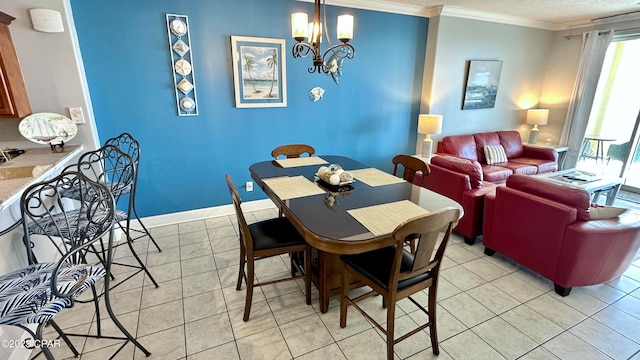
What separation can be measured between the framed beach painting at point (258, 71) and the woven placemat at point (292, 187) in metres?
1.53

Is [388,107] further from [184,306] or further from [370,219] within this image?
[184,306]

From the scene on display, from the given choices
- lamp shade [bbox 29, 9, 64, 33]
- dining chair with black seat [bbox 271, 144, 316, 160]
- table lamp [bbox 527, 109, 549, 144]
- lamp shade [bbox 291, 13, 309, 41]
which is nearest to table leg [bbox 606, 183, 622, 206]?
table lamp [bbox 527, 109, 549, 144]

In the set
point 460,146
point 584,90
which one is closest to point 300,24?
point 460,146

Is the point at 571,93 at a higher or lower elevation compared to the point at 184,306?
higher

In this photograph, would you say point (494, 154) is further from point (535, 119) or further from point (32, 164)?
point (32, 164)

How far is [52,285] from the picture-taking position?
1185mm

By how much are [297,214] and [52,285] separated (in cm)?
108

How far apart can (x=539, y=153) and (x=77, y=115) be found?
19.6 ft

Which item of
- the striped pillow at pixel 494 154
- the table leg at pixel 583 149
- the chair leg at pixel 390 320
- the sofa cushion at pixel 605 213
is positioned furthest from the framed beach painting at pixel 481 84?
the chair leg at pixel 390 320

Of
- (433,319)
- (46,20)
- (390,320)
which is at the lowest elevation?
(433,319)

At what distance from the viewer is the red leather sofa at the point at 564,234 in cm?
209

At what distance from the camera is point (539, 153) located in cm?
467

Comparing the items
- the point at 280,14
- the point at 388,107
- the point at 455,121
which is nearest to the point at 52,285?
the point at 280,14

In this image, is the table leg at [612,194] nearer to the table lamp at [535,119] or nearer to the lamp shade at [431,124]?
the table lamp at [535,119]
